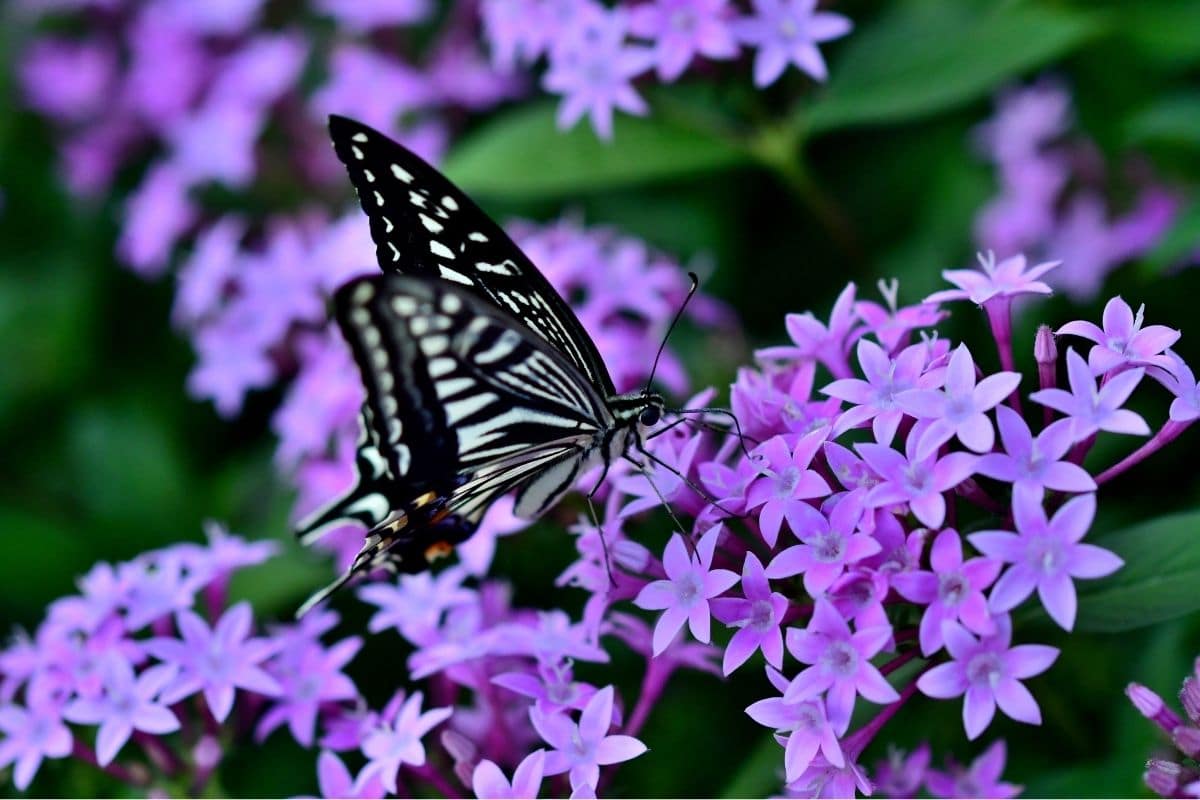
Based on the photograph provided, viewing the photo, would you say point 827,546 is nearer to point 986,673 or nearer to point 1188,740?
point 986,673

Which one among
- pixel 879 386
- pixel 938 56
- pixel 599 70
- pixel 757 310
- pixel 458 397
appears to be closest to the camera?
pixel 879 386

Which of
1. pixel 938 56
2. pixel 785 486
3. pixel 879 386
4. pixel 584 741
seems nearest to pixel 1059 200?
pixel 938 56

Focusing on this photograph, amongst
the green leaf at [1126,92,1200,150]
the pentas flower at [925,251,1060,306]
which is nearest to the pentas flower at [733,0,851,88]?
the green leaf at [1126,92,1200,150]

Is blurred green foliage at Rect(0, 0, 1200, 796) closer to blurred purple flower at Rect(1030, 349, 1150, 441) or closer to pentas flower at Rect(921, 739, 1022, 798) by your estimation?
pentas flower at Rect(921, 739, 1022, 798)

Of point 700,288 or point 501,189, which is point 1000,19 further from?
point 501,189

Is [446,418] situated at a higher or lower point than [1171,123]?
lower

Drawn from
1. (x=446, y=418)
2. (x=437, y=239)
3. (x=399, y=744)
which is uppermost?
(x=437, y=239)

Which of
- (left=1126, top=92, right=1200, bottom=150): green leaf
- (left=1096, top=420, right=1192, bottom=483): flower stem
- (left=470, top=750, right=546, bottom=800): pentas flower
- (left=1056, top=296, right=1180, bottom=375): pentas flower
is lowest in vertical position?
(left=470, top=750, right=546, bottom=800): pentas flower
